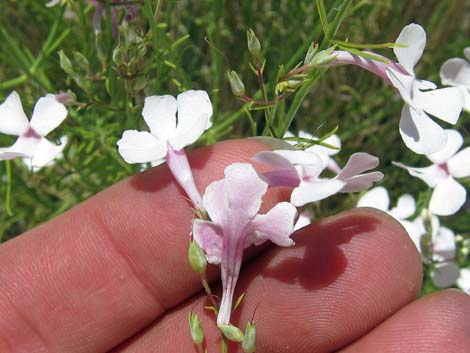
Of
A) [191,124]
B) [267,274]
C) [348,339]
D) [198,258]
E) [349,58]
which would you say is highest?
[349,58]

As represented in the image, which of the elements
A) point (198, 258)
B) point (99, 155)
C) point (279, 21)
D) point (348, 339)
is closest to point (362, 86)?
point (279, 21)

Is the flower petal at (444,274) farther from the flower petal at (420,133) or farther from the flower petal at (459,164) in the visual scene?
the flower petal at (420,133)

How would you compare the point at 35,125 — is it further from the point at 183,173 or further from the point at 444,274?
the point at 444,274

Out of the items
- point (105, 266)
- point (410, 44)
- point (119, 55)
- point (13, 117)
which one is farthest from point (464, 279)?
point (13, 117)

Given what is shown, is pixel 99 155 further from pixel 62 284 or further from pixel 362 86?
pixel 362 86

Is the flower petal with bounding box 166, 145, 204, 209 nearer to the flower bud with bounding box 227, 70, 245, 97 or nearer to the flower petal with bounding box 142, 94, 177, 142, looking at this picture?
the flower petal with bounding box 142, 94, 177, 142
